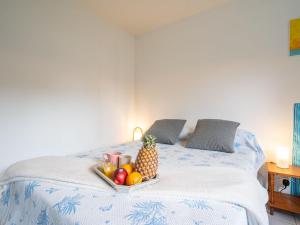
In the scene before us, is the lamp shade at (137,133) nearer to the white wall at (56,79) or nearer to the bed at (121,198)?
the white wall at (56,79)

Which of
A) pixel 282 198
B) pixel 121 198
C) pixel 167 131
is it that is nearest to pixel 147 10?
pixel 167 131

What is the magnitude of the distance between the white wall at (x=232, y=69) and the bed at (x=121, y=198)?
1.30 m

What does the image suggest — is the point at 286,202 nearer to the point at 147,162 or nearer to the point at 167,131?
the point at 167,131

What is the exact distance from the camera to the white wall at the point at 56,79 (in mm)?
1857

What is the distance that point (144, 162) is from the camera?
109cm

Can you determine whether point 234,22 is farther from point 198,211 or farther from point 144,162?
point 198,211

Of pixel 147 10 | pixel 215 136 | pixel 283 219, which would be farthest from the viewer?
pixel 147 10

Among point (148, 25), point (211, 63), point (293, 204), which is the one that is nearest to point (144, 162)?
point (293, 204)

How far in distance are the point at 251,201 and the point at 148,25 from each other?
2861 mm

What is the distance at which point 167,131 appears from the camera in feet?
8.20

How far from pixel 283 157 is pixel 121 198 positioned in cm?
183

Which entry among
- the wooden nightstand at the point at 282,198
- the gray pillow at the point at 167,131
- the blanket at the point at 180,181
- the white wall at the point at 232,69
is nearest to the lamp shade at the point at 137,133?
the white wall at the point at 232,69

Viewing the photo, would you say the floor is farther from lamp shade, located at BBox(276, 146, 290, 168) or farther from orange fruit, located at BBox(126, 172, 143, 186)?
orange fruit, located at BBox(126, 172, 143, 186)

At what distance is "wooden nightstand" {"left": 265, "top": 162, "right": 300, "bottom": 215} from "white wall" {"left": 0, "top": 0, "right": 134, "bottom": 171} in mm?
2188
